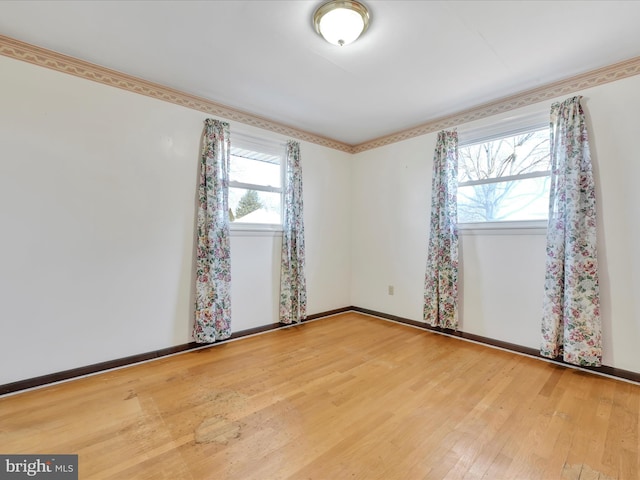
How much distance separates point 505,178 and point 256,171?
273 centimetres

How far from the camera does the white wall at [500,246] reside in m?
2.29

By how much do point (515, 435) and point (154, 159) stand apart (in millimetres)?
3392

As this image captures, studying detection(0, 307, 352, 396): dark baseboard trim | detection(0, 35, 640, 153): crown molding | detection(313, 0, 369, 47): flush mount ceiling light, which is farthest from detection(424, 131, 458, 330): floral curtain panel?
detection(0, 307, 352, 396): dark baseboard trim

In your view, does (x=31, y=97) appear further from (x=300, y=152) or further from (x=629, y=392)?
(x=629, y=392)

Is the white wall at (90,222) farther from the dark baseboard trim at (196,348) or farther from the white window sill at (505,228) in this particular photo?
the white window sill at (505,228)

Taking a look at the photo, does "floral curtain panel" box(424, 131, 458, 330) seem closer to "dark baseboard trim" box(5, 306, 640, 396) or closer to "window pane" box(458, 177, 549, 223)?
"window pane" box(458, 177, 549, 223)

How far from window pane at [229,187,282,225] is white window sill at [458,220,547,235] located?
85.7 inches

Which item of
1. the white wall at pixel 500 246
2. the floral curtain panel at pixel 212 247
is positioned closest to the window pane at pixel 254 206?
the floral curtain panel at pixel 212 247

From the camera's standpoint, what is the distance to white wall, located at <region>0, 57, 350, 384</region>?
6.87ft

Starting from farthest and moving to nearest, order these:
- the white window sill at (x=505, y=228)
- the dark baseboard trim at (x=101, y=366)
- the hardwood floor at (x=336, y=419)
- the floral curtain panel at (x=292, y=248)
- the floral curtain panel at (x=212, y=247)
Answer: the floral curtain panel at (x=292, y=248)
the floral curtain panel at (x=212, y=247)
the white window sill at (x=505, y=228)
the dark baseboard trim at (x=101, y=366)
the hardwood floor at (x=336, y=419)

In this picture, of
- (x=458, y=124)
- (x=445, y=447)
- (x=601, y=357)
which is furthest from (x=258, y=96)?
(x=601, y=357)

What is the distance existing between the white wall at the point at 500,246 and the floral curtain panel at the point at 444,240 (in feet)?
0.49

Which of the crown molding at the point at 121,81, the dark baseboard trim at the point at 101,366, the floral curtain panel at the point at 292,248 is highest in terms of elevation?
the crown molding at the point at 121,81

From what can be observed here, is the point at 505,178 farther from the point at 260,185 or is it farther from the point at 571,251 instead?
Answer: the point at 260,185
